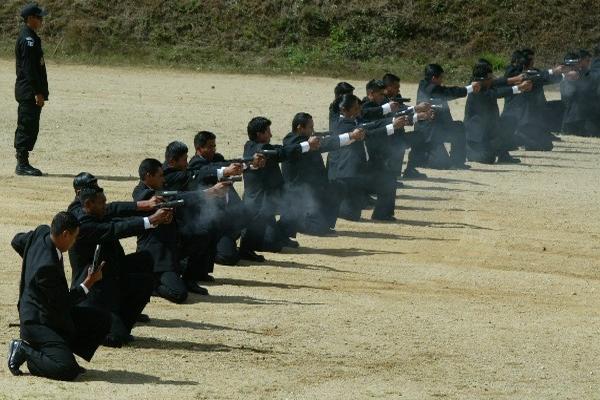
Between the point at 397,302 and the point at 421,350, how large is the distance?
1.70 metres

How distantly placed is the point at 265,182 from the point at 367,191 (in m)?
2.20

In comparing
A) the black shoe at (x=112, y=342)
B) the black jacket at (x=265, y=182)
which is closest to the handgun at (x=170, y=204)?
the black shoe at (x=112, y=342)

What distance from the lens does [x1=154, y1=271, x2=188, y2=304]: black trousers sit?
41.4 ft

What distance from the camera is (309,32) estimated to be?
3578cm

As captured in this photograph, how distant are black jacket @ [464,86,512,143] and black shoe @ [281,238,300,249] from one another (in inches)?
283

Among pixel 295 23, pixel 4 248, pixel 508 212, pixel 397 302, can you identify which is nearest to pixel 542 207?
pixel 508 212

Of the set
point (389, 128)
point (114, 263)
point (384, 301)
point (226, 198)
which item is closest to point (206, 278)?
point (226, 198)

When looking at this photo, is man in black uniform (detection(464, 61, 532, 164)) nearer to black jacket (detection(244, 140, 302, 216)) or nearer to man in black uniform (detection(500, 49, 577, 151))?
man in black uniform (detection(500, 49, 577, 151))

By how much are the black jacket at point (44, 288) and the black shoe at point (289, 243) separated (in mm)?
5527

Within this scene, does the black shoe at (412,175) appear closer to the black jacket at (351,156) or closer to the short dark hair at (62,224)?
the black jacket at (351,156)

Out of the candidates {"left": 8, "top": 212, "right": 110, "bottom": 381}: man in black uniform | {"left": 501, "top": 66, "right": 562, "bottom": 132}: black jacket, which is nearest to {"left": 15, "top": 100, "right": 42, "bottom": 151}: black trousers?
{"left": 501, "top": 66, "right": 562, "bottom": 132}: black jacket

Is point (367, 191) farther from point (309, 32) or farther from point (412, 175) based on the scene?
point (309, 32)

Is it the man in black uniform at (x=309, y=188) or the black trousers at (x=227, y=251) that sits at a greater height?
the man in black uniform at (x=309, y=188)

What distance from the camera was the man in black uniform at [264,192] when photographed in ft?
49.0
